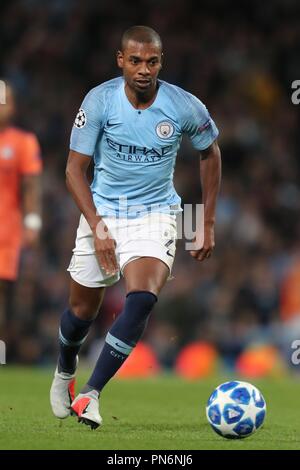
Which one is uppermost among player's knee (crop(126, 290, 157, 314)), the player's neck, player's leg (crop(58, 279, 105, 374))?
the player's neck

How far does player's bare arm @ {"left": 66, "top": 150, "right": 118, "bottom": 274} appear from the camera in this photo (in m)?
6.62

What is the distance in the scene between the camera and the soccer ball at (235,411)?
6.18 meters

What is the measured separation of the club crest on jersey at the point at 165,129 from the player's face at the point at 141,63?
9.1 inches

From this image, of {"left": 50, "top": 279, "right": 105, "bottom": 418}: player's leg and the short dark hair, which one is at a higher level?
the short dark hair

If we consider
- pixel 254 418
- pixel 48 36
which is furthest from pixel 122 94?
pixel 48 36

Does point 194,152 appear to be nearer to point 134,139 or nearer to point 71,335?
point 71,335

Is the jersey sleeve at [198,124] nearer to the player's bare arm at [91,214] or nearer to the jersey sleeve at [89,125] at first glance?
the jersey sleeve at [89,125]

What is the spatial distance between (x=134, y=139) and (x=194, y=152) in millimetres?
9169

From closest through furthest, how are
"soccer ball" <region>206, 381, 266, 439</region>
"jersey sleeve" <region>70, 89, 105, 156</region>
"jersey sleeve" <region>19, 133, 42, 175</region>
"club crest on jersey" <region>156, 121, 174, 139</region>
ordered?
"soccer ball" <region>206, 381, 266, 439</region>, "jersey sleeve" <region>70, 89, 105, 156</region>, "club crest on jersey" <region>156, 121, 174, 139</region>, "jersey sleeve" <region>19, 133, 42, 175</region>

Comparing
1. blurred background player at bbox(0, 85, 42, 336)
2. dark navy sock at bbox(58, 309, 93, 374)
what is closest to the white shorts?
dark navy sock at bbox(58, 309, 93, 374)

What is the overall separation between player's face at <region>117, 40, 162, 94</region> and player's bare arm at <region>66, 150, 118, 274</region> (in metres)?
0.55

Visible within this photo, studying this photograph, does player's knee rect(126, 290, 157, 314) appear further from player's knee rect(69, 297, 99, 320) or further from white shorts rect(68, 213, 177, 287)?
player's knee rect(69, 297, 99, 320)

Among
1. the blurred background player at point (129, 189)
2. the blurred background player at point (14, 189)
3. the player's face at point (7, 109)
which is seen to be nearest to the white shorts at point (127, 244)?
the blurred background player at point (129, 189)

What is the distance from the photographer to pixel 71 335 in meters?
7.17
